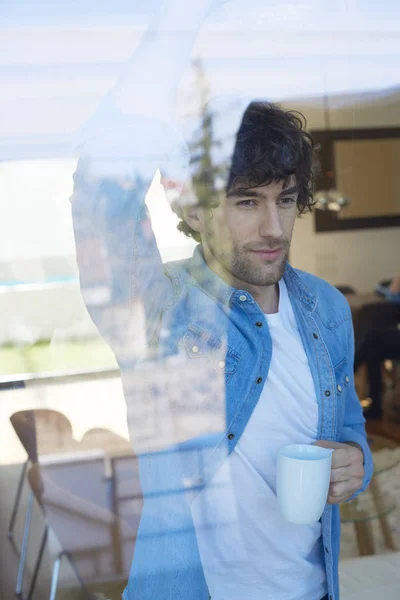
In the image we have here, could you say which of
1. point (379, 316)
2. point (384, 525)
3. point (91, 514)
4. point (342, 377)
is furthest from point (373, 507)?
point (91, 514)

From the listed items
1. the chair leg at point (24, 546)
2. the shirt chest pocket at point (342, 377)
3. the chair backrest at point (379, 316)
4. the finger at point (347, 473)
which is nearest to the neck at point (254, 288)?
the shirt chest pocket at point (342, 377)

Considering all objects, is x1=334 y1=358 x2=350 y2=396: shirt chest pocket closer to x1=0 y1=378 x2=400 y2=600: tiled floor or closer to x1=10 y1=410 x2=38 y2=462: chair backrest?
x1=0 y1=378 x2=400 y2=600: tiled floor

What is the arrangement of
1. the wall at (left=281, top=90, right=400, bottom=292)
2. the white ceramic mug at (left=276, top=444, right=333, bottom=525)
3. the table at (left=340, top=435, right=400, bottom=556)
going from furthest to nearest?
the table at (left=340, top=435, right=400, bottom=556) < the wall at (left=281, top=90, right=400, bottom=292) < the white ceramic mug at (left=276, top=444, right=333, bottom=525)

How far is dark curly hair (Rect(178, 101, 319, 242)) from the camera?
853 mm

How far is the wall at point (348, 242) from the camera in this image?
0.99 meters

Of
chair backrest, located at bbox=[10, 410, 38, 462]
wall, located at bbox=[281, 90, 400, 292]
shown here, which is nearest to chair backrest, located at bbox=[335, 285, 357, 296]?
wall, located at bbox=[281, 90, 400, 292]

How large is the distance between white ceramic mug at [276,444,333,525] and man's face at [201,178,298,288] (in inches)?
10.0

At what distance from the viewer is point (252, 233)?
852 mm

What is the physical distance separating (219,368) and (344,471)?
220 millimetres

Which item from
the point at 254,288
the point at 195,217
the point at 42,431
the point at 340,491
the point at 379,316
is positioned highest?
the point at 195,217

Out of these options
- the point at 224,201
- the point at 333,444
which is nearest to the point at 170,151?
the point at 224,201

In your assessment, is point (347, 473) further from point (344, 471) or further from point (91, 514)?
point (91, 514)

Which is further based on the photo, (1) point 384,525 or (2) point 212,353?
(1) point 384,525

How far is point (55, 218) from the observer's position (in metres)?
0.80
